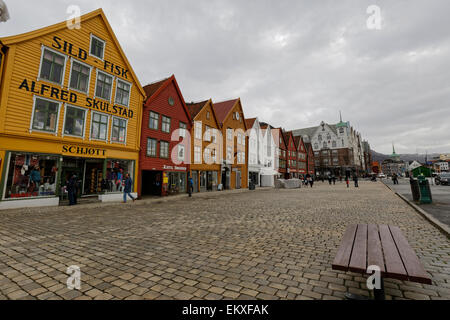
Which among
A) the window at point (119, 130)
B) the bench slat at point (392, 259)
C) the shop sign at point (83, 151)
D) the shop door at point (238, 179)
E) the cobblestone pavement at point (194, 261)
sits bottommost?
the cobblestone pavement at point (194, 261)

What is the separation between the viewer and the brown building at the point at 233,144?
97.9 feet

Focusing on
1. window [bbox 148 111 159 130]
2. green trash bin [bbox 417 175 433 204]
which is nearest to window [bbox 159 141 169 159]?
window [bbox 148 111 159 130]

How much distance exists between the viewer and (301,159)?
2291 inches

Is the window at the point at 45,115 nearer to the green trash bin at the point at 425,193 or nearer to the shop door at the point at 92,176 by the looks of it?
the shop door at the point at 92,176

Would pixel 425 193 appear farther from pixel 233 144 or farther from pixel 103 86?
pixel 233 144

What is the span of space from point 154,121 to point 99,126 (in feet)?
16.8

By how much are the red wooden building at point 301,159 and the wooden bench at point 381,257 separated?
179ft

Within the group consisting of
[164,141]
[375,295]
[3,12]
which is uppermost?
[3,12]

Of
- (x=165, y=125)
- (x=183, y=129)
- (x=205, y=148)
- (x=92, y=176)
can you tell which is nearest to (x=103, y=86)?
(x=165, y=125)

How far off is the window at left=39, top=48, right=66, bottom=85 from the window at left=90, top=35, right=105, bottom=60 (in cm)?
228

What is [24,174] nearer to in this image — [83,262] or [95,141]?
[95,141]

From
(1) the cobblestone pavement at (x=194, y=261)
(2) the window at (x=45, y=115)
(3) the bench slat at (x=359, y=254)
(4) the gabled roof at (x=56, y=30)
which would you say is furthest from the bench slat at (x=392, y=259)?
(4) the gabled roof at (x=56, y=30)
